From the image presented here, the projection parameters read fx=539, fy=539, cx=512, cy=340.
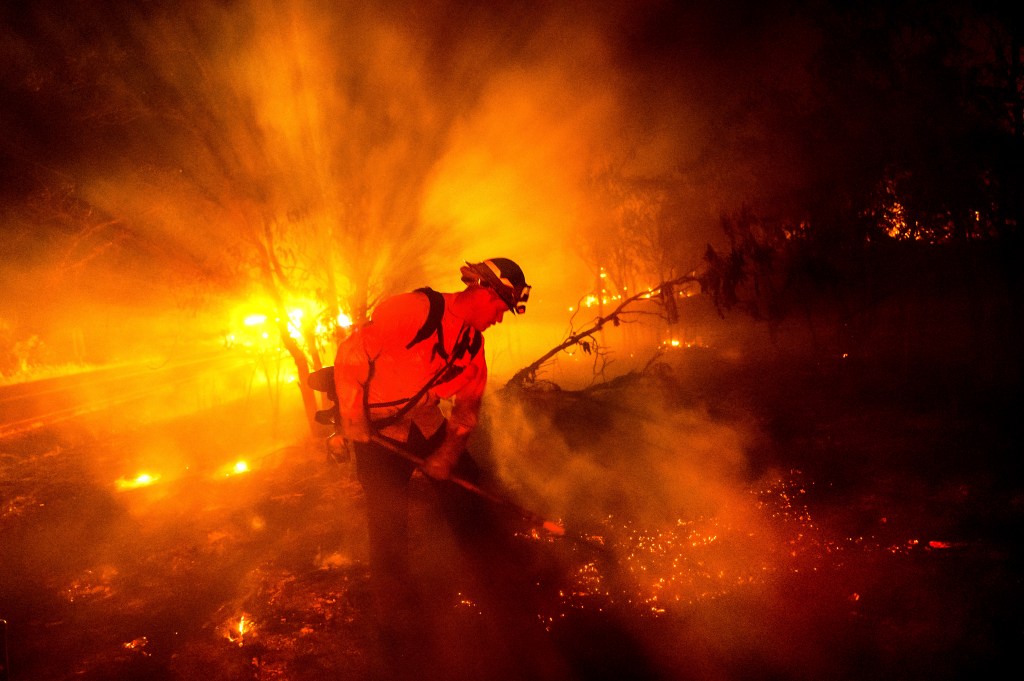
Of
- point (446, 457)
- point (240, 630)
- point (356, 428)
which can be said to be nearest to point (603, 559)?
point (446, 457)

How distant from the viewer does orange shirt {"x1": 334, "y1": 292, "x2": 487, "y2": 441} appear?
2992mm

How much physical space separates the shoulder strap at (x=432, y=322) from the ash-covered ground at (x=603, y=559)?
181 cm

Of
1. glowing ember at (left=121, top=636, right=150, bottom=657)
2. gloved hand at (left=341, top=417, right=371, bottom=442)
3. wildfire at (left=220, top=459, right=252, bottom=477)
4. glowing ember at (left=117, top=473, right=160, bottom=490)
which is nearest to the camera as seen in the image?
gloved hand at (left=341, top=417, right=371, bottom=442)

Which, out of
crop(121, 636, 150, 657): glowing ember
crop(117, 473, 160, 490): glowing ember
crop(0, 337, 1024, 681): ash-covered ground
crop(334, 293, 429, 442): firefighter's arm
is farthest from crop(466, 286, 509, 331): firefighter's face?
crop(117, 473, 160, 490): glowing ember

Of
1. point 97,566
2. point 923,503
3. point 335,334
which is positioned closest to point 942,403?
point 923,503

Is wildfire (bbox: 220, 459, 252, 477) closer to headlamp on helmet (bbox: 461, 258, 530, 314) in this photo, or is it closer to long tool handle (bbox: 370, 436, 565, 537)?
long tool handle (bbox: 370, 436, 565, 537)

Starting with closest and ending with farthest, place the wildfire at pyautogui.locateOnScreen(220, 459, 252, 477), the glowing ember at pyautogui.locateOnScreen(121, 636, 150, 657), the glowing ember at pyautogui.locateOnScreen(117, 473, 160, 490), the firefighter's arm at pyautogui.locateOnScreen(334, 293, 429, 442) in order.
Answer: the firefighter's arm at pyautogui.locateOnScreen(334, 293, 429, 442) → the glowing ember at pyautogui.locateOnScreen(121, 636, 150, 657) → the glowing ember at pyautogui.locateOnScreen(117, 473, 160, 490) → the wildfire at pyautogui.locateOnScreen(220, 459, 252, 477)

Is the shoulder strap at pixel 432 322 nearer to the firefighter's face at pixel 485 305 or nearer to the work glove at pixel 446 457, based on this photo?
the firefighter's face at pixel 485 305

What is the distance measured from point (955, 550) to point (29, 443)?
1287 cm

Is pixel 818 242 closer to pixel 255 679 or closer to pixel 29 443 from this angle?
pixel 255 679

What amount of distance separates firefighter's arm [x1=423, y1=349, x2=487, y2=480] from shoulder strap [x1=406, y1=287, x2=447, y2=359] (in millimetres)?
360

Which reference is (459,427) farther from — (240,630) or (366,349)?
(240,630)

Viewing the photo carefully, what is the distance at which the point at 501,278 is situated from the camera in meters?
3.03

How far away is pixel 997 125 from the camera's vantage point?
6.82 meters
